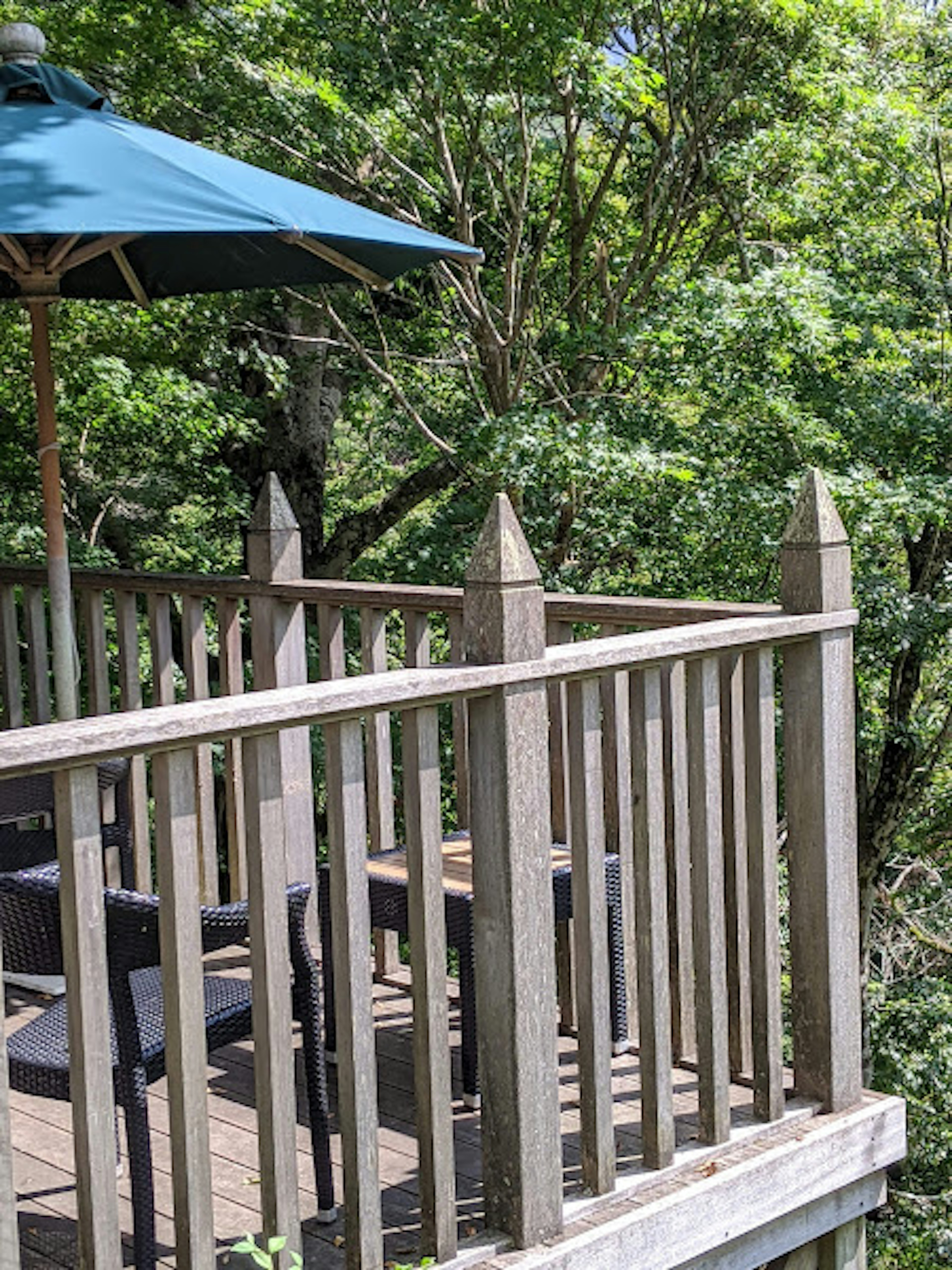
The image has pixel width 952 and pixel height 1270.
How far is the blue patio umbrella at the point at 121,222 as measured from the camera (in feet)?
11.3

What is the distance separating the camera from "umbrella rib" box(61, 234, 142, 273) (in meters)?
4.14

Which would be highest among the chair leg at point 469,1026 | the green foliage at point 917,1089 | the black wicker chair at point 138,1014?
the black wicker chair at point 138,1014

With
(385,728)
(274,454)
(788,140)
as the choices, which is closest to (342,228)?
(385,728)

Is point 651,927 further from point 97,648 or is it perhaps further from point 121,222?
point 97,648

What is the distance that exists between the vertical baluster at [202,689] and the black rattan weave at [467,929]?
673 mm

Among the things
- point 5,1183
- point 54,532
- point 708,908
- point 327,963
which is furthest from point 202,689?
point 5,1183

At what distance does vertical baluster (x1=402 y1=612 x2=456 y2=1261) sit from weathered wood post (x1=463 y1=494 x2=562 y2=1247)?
125mm

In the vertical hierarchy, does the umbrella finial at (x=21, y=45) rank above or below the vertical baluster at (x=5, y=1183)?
above

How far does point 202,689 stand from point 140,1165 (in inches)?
79.1

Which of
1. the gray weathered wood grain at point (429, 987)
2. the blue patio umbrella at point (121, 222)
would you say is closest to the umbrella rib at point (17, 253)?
the blue patio umbrella at point (121, 222)

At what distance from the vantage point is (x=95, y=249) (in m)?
4.20

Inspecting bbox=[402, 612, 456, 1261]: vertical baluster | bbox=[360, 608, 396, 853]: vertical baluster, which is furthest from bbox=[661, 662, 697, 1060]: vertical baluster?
bbox=[360, 608, 396, 853]: vertical baluster

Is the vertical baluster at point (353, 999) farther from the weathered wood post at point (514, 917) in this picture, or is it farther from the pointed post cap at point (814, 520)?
the pointed post cap at point (814, 520)

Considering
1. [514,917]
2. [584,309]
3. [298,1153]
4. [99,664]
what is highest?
[584,309]
